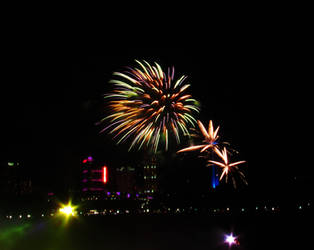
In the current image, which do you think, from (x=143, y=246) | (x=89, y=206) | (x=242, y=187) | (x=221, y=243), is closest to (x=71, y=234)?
(x=143, y=246)

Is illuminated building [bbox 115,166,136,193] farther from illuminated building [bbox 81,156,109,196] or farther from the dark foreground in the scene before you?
the dark foreground

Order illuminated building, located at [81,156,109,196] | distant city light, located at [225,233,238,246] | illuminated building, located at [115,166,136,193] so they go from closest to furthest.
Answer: distant city light, located at [225,233,238,246]
illuminated building, located at [81,156,109,196]
illuminated building, located at [115,166,136,193]

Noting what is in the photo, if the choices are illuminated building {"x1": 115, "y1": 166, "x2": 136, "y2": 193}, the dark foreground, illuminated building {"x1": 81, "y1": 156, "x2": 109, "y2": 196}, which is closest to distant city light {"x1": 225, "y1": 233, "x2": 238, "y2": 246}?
the dark foreground

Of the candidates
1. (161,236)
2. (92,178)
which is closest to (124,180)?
Answer: (92,178)

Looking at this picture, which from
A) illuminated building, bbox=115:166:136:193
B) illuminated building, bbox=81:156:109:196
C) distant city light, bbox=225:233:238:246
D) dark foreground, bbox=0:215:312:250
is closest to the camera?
dark foreground, bbox=0:215:312:250

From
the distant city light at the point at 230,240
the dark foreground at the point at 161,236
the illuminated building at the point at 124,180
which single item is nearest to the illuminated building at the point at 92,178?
the illuminated building at the point at 124,180

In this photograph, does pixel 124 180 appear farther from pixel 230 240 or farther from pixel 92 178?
pixel 230 240

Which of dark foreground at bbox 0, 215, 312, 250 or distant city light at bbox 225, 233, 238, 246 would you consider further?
distant city light at bbox 225, 233, 238, 246

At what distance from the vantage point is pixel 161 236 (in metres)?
13.6

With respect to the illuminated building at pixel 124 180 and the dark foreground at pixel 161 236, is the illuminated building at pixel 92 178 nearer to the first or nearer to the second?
the illuminated building at pixel 124 180

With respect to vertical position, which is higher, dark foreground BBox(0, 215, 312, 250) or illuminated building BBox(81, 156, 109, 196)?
illuminated building BBox(81, 156, 109, 196)

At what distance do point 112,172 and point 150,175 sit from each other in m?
15.6

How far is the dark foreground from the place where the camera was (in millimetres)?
11820

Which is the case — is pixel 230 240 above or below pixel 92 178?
below
